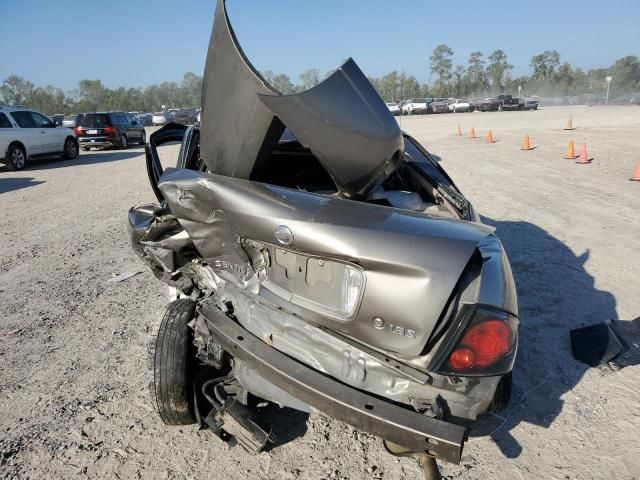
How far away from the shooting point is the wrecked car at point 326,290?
5.89 feet

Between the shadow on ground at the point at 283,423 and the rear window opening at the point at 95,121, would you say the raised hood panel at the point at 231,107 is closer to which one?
the shadow on ground at the point at 283,423

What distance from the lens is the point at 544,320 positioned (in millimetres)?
3752

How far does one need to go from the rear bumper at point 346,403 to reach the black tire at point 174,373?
0.43 meters

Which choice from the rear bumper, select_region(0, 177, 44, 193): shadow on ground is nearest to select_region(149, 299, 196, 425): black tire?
the rear bumper

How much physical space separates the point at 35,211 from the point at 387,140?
8.34m

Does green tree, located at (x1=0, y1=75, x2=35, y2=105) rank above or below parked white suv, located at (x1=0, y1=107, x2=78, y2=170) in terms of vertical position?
above

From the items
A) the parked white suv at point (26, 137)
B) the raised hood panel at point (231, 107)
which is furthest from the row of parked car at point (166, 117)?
the raised hood panel at point (231, 107)

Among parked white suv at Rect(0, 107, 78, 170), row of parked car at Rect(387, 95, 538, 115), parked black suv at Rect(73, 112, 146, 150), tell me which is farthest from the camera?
row of parked car at Rect(387, 95, 538, 115)

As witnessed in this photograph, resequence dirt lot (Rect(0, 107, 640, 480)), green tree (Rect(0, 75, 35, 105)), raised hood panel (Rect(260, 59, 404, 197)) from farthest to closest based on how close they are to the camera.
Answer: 1. green tree (Rect(0, 75, 35, 105))
2. dirt lot (Rect(0, 107, 640, 480))
3. raised hood panel (Rect(260, 59, 404, 197))

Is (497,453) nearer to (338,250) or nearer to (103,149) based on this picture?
(338,250)

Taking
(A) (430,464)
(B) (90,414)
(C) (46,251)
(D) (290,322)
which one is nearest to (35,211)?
(C) (46,251)

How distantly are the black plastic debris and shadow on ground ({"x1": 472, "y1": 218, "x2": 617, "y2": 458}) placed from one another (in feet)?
0.25

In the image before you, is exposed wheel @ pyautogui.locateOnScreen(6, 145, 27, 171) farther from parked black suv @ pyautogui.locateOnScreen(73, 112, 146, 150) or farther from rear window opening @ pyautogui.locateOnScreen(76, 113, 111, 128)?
rear window opening @ pyautogui.locateOnScreen(76, 113, 111, 128)

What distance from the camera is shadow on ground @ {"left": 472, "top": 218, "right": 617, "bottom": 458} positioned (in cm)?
267
